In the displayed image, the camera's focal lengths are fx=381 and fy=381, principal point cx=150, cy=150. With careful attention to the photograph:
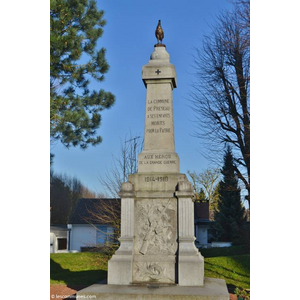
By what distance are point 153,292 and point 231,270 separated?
7.73m

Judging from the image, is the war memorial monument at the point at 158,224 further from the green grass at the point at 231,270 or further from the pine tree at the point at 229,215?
the pine tree at the point at 229,215

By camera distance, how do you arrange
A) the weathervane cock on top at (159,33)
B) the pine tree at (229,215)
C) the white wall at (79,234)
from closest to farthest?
the weathervane cock on top at (159,33) → the pine tree at (229,215) → the white wall at (79,234)

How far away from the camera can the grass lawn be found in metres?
13.7

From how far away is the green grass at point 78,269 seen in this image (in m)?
14.5

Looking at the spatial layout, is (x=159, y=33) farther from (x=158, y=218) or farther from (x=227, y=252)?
(x=227, y=252)

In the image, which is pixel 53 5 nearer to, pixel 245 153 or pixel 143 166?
pixel 143 166

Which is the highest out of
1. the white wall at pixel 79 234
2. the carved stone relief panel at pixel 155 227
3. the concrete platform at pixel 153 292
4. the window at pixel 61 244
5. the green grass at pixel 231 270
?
the carved stone relief panel at pixel 155 227

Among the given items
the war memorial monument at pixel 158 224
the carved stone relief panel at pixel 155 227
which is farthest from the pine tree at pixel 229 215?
the carved stone relief panel at pixel 155 227

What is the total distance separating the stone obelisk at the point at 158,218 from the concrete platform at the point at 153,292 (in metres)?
0.33

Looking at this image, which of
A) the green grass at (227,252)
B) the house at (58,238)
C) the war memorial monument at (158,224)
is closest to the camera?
the war memorial monument at (158,224)

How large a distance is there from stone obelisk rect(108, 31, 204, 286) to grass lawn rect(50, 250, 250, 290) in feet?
15.0

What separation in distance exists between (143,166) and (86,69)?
6.46 m

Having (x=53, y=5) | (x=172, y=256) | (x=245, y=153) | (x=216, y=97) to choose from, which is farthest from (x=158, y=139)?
(x=216, y=97)

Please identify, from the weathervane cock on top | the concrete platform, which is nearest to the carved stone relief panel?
the concrete platform
